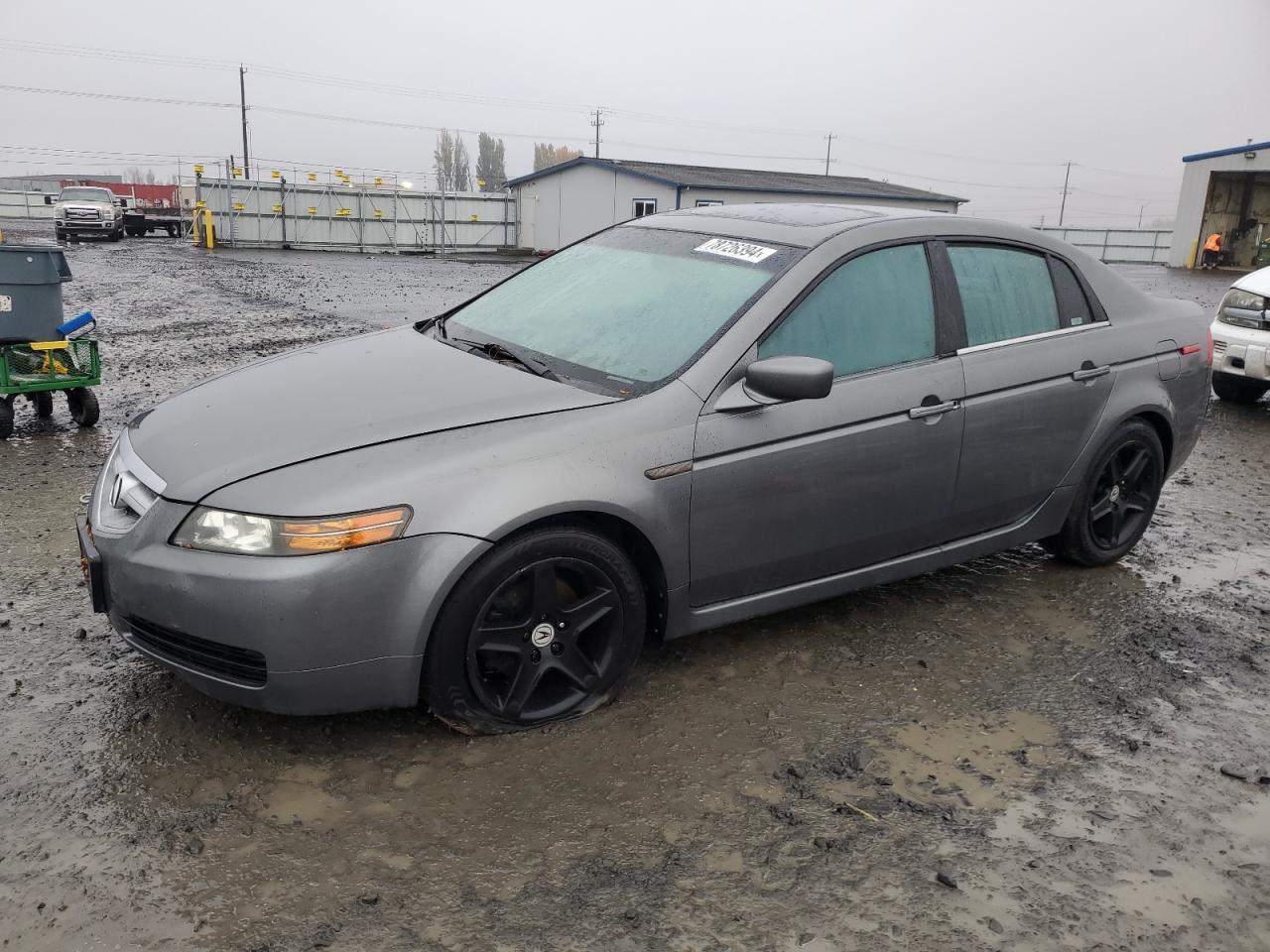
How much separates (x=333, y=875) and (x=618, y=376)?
176 cm

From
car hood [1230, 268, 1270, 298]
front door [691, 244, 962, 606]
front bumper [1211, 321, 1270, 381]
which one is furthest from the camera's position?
car hood [1230, 268, 1270, 298]

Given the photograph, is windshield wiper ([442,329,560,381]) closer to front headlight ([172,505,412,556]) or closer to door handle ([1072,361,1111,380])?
front headlight ([172,505,412,556])

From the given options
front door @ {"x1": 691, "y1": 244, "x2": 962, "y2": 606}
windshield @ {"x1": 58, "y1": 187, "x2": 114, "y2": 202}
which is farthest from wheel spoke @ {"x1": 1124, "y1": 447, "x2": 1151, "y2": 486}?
windshield @ {"x1": 58, "y1": 187, "x2": 114, "y2": 202}

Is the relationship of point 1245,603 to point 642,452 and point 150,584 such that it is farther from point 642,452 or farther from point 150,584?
point 150,584

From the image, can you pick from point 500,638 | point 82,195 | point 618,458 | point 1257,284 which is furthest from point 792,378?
point 82,195

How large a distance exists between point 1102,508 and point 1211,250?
3413cm

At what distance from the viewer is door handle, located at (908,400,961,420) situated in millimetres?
3713

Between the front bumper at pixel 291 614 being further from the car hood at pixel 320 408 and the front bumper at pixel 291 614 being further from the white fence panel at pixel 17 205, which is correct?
the white fence panel at pixel 17 205

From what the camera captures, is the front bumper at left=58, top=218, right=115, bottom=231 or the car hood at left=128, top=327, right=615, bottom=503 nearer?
the car hood at left=128, top=327, right=615, bottom=503

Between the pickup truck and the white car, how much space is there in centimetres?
3423

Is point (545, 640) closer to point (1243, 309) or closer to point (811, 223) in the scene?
point (811, 223)

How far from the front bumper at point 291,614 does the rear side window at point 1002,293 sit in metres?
2.33

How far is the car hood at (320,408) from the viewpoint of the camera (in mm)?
2963

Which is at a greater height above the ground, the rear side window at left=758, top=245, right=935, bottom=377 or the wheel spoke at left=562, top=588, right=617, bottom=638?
the rear side window at left=758, top=245, right=935, bottom=377
